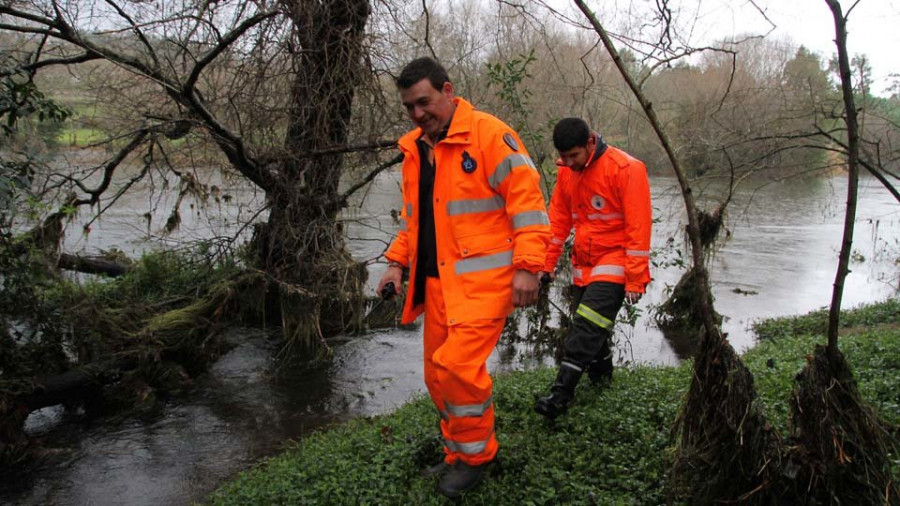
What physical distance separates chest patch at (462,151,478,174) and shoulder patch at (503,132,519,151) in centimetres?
19

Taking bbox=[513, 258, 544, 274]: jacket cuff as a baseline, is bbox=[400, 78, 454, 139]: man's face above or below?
above

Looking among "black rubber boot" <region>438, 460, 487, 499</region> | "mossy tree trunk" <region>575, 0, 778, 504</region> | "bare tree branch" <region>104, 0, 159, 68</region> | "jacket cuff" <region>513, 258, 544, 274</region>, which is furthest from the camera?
"bare tree branch" <region>104, 0, 159, 68</region>

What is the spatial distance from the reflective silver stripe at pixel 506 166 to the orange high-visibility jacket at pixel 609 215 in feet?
3.96

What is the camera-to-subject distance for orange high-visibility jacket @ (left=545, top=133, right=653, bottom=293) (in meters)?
4.23

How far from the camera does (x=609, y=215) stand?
4.43 metres

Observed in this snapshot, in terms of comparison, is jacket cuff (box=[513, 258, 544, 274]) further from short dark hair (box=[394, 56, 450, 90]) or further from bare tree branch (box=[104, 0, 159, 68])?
bare tree branch (box=[104, 0, 159, 68])

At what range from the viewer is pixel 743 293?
42.0 ft

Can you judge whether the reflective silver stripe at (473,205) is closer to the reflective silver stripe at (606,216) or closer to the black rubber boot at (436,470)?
the reflective silver stripe at (606,216)

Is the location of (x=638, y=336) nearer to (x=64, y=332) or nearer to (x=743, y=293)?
(x=743, y=293)

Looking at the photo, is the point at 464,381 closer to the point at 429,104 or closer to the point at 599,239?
the point at 429,104

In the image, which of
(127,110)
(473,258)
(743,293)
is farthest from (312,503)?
(743,293)

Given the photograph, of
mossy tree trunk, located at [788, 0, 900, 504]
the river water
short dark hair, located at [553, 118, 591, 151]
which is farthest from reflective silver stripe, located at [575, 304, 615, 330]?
the river water

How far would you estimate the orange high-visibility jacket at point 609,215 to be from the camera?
13.9ft

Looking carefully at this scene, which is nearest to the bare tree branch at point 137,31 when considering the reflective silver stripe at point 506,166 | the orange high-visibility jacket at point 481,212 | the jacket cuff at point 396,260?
the jacket cuff at point 396,260
